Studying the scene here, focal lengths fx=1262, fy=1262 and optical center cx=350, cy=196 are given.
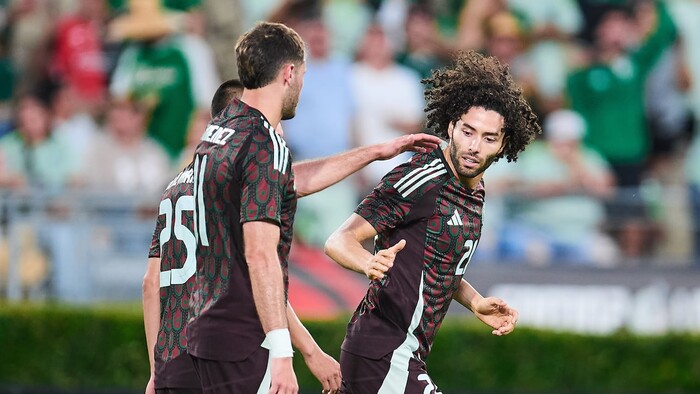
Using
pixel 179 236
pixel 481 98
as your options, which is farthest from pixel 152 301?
pixel 481 98

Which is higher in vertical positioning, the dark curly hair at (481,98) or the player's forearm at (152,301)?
the dark curly hair at (481,98)

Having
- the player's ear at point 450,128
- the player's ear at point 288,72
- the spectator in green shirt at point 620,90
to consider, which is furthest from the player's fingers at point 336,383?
the spectator in green shirt at point 620,90

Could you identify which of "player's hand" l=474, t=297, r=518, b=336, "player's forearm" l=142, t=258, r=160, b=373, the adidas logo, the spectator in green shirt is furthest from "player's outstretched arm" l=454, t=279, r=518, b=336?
the spectator in green shirt

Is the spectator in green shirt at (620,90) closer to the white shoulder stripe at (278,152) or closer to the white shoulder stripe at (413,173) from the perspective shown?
the white shoulder stripe at (413,173)

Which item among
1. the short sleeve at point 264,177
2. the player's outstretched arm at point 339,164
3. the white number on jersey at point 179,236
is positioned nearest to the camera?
the short sleeve at point 264,177

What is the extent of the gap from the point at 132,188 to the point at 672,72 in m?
6.39

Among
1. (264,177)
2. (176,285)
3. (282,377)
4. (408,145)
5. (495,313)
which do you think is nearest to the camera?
(282,377)

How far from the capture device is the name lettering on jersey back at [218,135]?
16.8ft

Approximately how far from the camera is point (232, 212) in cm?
507

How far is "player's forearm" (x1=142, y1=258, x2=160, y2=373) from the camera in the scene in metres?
6.04

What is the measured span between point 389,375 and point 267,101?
4.69 ft

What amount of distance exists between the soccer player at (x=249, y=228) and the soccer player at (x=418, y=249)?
2.21 ft

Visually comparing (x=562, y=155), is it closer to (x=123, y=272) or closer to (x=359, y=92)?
(x=359, y=92)

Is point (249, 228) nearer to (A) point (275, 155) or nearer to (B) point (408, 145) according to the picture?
(A) point (275, 155)
